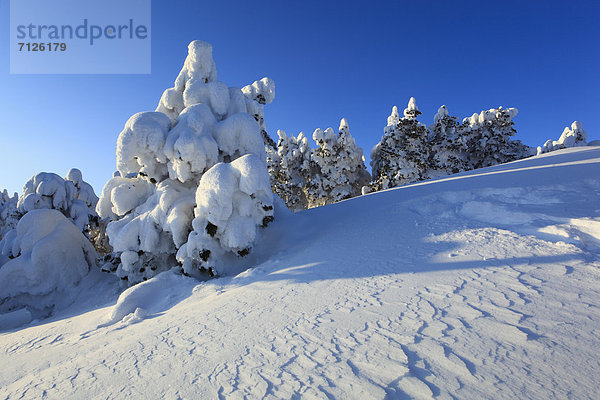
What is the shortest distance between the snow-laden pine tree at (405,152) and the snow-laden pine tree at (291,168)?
6.49m

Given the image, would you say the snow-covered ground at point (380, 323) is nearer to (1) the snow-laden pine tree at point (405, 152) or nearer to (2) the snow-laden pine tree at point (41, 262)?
(2) the snow-laden pine tree at point (41, 262)

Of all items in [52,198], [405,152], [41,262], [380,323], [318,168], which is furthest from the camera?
[318,168]

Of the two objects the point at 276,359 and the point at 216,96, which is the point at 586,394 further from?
the point at 216,96

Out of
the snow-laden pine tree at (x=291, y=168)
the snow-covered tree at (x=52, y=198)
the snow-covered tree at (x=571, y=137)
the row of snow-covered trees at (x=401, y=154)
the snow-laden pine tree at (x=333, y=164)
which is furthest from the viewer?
the snow-laden pine tree at (x=291, y=168)

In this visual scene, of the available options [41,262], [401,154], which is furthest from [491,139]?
[41,262]

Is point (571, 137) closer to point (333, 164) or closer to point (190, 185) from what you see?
point (333, 164)

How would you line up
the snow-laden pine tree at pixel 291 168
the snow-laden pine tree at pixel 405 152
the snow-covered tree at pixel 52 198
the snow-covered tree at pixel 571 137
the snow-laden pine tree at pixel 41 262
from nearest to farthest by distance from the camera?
the snow-laden pine tree at pixel 41 262 < the snow-covered tree at pixel 52 198 < the snow-covered tree at pixel 571 137 < the snow-laden pine tree at pixel 405 152 < the snow-laden pine tree at pixel 291 168

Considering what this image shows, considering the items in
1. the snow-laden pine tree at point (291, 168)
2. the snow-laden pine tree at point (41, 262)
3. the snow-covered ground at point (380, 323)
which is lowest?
the snow-laden pine tree at point (41, 262)

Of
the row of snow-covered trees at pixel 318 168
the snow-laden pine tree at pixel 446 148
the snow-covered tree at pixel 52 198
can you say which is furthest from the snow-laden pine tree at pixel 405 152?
the snow-covered tree at pixel 52 198

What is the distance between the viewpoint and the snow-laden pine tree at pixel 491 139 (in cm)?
2061

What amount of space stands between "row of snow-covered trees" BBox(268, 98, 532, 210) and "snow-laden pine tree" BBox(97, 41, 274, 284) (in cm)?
1313

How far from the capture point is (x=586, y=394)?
70.9 inches

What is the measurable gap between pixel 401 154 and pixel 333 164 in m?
5.25

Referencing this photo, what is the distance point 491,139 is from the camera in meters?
20.7
